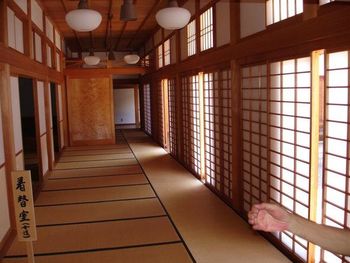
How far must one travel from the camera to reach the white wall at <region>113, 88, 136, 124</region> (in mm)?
17734

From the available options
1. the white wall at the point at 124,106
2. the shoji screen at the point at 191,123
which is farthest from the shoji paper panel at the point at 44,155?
the white wall at the point at 124,106

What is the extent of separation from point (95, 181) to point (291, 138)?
172 inches

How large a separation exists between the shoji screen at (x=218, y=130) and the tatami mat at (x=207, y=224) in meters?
0.28

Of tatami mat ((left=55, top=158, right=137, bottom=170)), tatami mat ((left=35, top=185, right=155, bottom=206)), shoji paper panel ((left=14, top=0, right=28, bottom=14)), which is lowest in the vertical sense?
tatami mat ((left=35, top=185, right=155, bottom=206))

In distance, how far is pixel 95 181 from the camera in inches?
272

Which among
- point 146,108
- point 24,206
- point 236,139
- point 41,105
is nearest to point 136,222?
point 236,139

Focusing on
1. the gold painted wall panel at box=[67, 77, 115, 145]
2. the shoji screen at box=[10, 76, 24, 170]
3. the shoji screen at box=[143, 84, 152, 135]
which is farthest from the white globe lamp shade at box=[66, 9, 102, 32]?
the shoji screen at box=[143, 84, 152, 135]

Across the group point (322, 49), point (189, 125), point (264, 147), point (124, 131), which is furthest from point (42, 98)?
point (124, 131)

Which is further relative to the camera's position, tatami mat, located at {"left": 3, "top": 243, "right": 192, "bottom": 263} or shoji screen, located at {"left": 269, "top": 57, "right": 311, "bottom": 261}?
tatami mat, located at {"left": 3, "top": 243, "right": 192, "bottom": 263}

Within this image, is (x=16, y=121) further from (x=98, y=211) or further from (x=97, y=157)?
(x=97, y=157)

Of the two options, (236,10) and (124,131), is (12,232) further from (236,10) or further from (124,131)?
(124,131)

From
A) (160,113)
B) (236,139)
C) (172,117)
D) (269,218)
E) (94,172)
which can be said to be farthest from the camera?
(160,113)

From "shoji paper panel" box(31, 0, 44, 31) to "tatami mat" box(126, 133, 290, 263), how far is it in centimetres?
357

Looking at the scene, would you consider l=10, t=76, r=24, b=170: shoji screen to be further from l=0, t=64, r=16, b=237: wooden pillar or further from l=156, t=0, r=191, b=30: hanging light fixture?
l=156, t=0, r=191, b=30: hanging light fixture
